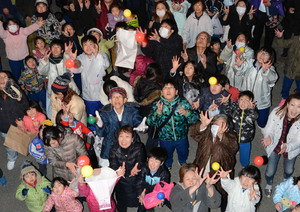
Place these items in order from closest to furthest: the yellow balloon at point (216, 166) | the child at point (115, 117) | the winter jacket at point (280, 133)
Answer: the yellow balloon at point (216, 166)
the winter jacket at point (280, 133)
the child at point (115, 117)

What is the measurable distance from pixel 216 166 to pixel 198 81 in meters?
1.87

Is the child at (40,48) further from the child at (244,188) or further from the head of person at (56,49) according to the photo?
the child at (244,188)

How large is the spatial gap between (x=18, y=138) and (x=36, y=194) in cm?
126

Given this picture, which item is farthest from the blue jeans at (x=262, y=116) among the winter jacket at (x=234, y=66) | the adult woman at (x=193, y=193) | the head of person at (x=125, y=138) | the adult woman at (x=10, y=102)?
the adult woman at (x=10, y=102)

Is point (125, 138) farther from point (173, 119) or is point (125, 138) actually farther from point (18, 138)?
point (18, 138)

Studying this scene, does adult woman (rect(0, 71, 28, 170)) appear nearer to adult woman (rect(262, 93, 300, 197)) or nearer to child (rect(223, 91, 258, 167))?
child (rect(223, 91, 258, 167))

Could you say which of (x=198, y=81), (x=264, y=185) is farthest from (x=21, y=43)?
(x=264, y=185)

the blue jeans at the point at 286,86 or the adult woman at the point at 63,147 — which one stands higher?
the adult woman at the point at 63,147

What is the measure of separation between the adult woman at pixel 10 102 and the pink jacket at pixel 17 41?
1842 mm

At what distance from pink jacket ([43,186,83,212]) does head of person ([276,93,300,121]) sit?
10.4ft

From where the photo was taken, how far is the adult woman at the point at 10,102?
5984mm

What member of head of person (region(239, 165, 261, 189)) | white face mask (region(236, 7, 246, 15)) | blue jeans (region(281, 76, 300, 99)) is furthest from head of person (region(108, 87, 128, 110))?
blue jeans (region(281, 76, 300, 99))

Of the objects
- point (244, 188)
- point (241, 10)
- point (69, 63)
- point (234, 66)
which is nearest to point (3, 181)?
point (69, 63)

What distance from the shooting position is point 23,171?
5.17 meters
